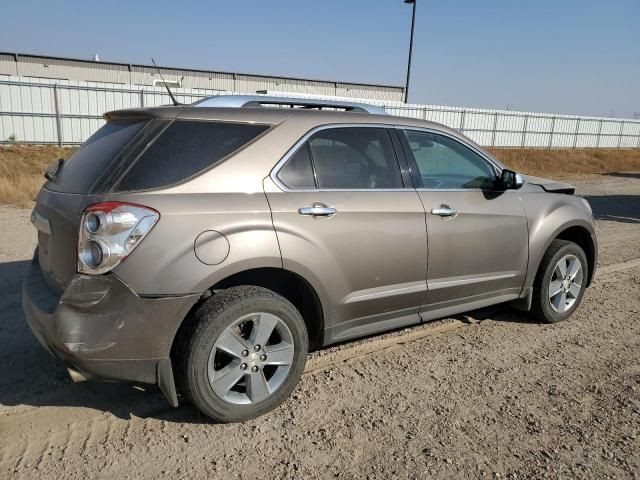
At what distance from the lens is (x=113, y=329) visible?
2537 mm

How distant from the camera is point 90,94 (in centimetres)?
1958

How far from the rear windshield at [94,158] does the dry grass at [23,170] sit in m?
7.81

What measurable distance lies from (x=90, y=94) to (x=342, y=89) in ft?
83.4

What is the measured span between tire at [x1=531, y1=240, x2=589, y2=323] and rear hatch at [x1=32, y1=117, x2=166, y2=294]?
332 centimetres

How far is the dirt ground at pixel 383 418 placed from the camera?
2559mm

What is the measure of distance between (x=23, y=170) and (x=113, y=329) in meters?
14.2

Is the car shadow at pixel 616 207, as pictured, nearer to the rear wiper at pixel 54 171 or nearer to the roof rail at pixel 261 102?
the roof rail at pixel 261 102

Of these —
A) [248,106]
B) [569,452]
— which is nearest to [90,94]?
[248,106]

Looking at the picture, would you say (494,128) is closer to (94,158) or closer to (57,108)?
(57,108)

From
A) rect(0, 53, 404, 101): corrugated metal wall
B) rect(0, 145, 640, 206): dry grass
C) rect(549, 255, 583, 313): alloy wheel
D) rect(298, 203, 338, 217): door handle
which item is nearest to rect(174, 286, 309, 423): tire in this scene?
rect(298, 203, 338, 217): door handle

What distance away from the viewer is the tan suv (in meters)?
2.54

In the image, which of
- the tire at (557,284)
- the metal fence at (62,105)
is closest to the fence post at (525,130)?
the metal fence at (62,105)

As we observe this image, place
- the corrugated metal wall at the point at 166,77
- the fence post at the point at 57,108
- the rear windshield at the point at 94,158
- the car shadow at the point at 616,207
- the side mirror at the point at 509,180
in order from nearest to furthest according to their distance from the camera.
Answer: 1. the rear windshield at the point at 94,158
2. the side mirror at the point at 509,180
3. the car shadow at the point at 616,207
4. the fence post at the point at 57,108
5. the corrugated metal wall at the point at 166,77

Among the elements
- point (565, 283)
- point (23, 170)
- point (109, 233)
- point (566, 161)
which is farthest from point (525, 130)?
point (109, 233)
